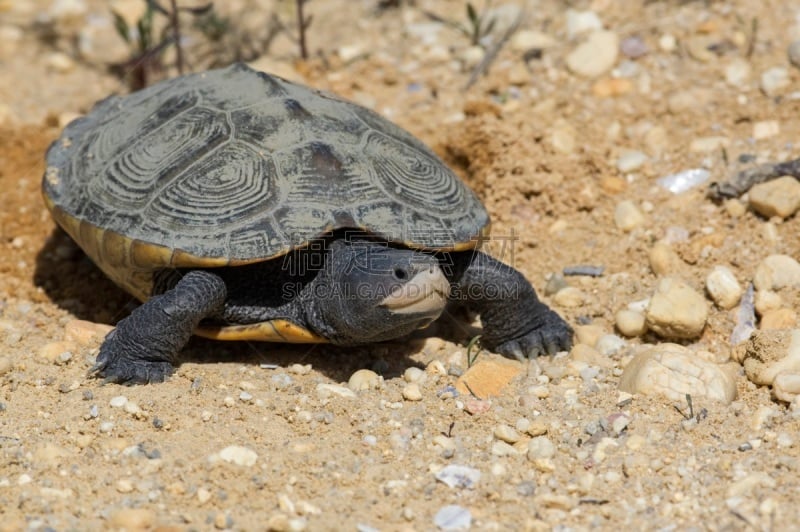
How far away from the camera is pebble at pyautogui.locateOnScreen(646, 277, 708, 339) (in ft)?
13.8

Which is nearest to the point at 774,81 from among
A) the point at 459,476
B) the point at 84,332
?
the point at 459,476

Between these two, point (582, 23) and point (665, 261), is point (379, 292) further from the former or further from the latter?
point (582, 23)

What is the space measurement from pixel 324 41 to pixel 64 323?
3429 millimetres

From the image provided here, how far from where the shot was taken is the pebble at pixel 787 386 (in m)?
3.56

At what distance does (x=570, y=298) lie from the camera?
15.6 ft

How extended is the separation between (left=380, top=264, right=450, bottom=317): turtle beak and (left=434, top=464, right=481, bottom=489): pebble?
0.70 m

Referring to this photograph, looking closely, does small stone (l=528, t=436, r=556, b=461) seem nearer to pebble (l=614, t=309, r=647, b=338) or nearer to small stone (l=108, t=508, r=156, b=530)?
pebble (l=614, t=309, r=647, b=338)

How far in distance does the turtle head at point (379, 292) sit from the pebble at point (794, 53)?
11.2 ft

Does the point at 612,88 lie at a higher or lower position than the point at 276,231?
lower

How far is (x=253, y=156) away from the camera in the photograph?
165 inches

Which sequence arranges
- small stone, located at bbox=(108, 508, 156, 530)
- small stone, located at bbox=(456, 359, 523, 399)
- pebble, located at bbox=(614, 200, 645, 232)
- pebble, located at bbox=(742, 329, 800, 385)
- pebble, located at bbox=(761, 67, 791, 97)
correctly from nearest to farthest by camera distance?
small stone, located at bbox=(108, 508, 156, 530) < pebble, located at bbox=(742, 329, 800, 385) < small stone, located at bbox=(456, 359, 523, 399) < pebble, located at bbox=(614, 200, 645, 232) < pebble, located at bbox=(761, 67, 791, 97)

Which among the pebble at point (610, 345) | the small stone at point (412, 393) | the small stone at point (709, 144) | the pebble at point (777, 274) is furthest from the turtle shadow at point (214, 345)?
the small stone at point (709, 144)

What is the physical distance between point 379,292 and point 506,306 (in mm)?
920

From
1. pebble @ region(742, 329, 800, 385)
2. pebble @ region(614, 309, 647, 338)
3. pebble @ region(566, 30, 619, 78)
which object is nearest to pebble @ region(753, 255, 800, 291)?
pebble @ region(742, 329, 800, 385)
